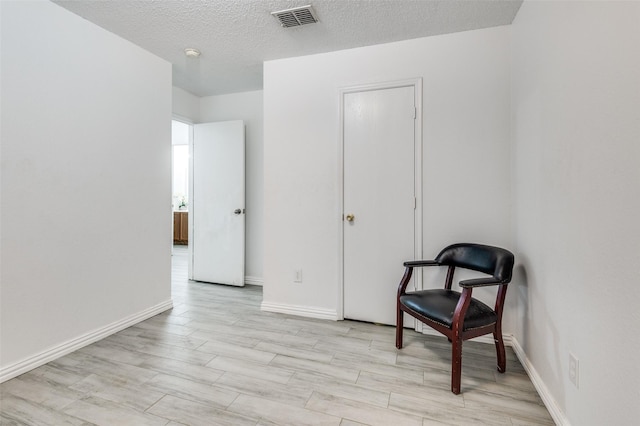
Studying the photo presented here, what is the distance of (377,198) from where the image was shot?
2672mm

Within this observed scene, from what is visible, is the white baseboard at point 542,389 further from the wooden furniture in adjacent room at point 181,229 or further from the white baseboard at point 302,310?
the wooden furniture in adjacent room at point 181,229

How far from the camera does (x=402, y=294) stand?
225cm

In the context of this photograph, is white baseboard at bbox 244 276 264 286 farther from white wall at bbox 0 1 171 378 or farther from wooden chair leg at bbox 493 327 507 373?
wooden chair leg at bbox 493 327 507 373

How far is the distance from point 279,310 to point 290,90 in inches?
85.5

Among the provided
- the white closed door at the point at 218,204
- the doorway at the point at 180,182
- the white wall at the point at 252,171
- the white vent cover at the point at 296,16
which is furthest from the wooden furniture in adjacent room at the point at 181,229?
the white vent cover at the point at 296,16

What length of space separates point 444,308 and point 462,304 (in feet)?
0.54

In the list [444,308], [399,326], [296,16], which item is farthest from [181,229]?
[444,308]

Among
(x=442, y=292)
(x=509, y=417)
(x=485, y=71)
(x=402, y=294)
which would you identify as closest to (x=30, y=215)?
(x=402, y=294)

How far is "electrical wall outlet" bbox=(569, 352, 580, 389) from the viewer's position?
1.36 metres

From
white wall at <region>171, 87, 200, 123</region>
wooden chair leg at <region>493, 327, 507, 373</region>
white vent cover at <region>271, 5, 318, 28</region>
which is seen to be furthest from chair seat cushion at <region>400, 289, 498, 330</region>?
white wall at <region>171, 87, 200, 123</region>

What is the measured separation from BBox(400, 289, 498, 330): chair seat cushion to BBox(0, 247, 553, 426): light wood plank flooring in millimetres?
381

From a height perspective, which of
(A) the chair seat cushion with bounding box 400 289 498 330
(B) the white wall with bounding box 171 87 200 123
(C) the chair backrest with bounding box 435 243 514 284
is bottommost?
(A) the chair seat cushion with bounding box 400 289 498 330

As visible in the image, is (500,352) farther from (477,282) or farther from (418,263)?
(418,263)

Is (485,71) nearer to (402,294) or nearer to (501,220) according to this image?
(501,220)
